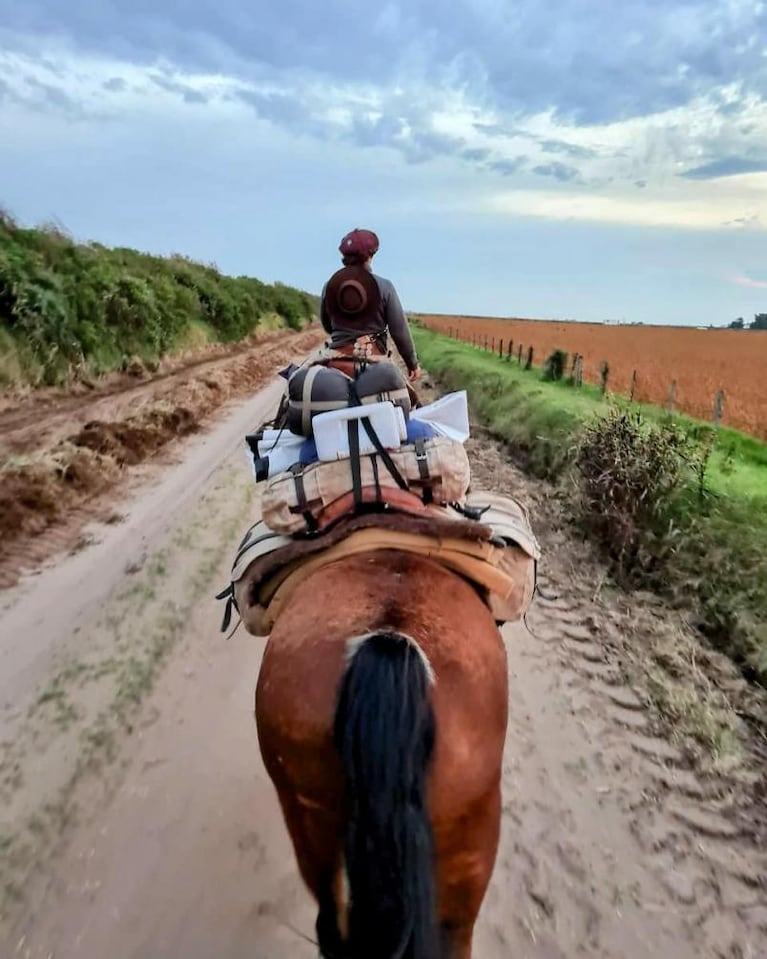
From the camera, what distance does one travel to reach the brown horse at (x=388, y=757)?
170cm

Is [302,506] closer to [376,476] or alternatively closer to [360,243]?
[376,476]

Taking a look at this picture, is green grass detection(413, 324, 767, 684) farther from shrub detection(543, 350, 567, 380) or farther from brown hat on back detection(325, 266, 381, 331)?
shrub detection(543, 350, 567, 380)

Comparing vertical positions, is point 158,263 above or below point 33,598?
above

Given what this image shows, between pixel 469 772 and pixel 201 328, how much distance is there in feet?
72.9

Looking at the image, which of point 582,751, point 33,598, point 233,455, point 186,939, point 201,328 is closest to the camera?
point 186,939

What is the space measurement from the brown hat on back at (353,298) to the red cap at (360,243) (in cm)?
10

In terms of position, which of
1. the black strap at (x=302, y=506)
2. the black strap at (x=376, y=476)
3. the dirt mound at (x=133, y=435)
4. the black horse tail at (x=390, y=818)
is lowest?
the dirt mound at (x=133, y=435)

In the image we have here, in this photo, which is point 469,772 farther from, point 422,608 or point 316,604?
point 316,604

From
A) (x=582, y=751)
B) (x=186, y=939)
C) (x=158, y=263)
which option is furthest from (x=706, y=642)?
(x=158, y=263)

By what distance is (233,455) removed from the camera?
412 inches

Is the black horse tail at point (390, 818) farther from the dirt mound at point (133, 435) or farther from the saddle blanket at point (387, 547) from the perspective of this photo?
the dirt mound at point (133, 435)

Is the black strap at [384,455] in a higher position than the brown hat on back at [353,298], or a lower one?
lower

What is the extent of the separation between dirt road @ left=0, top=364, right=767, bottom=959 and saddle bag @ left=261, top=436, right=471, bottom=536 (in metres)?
1.58

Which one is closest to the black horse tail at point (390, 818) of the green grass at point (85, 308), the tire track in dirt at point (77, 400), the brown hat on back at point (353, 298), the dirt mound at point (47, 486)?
the brown hat on back at point (353, 298)
